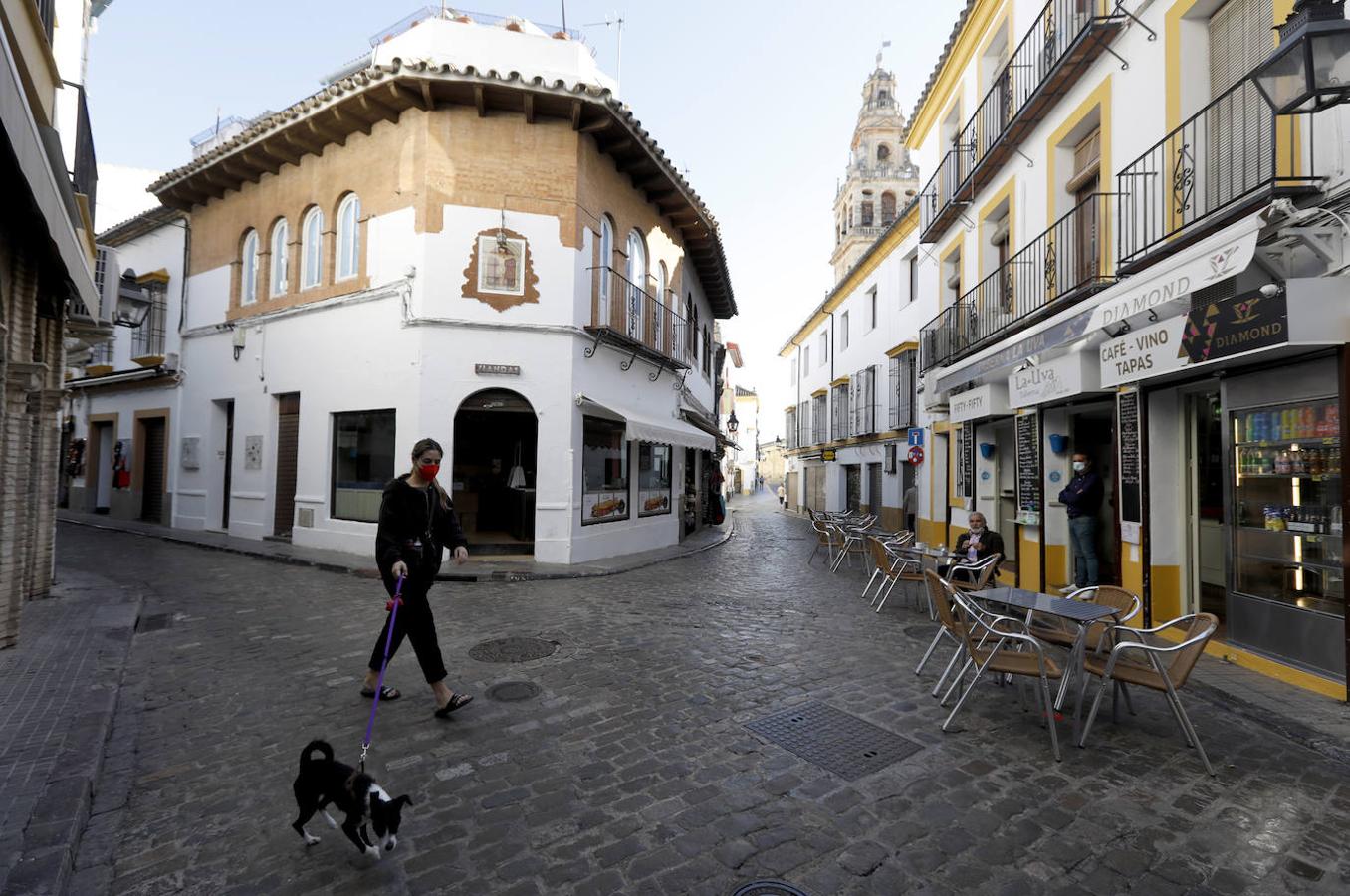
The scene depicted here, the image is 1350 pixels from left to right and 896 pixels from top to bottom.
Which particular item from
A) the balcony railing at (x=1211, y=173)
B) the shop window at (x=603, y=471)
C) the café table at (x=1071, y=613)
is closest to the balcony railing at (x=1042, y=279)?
the balcony railing at (x=1211, y=173)

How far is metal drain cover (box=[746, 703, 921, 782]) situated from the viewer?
142 inches

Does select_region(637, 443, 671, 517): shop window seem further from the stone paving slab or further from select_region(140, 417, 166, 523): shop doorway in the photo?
select_region(140, 417, 166, 523): shop doorway

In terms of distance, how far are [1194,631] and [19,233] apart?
385 inches

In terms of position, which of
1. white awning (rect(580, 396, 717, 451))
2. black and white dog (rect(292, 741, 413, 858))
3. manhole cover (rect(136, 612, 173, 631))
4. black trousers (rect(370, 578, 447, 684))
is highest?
white awning (rect(580, 396, 717, 451))

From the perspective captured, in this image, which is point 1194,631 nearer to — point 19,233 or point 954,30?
point 19,233

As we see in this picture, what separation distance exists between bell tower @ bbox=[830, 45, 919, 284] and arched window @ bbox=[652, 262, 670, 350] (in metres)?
18.0

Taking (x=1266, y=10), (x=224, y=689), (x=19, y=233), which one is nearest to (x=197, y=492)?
(x=19, y=233)

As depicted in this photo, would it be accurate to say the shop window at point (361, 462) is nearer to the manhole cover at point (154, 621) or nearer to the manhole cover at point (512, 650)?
the manhole cover at point (154, 621)

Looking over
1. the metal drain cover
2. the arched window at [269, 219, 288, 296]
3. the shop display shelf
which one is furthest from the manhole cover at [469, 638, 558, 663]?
the arched window at [269, 219, 288, 296]

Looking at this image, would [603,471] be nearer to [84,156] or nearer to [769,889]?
[84,156]

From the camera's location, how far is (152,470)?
54.3 feet

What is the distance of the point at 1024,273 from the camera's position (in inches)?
367

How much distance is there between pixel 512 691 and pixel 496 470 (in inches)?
366

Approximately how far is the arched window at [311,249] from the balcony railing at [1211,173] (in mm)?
13187
